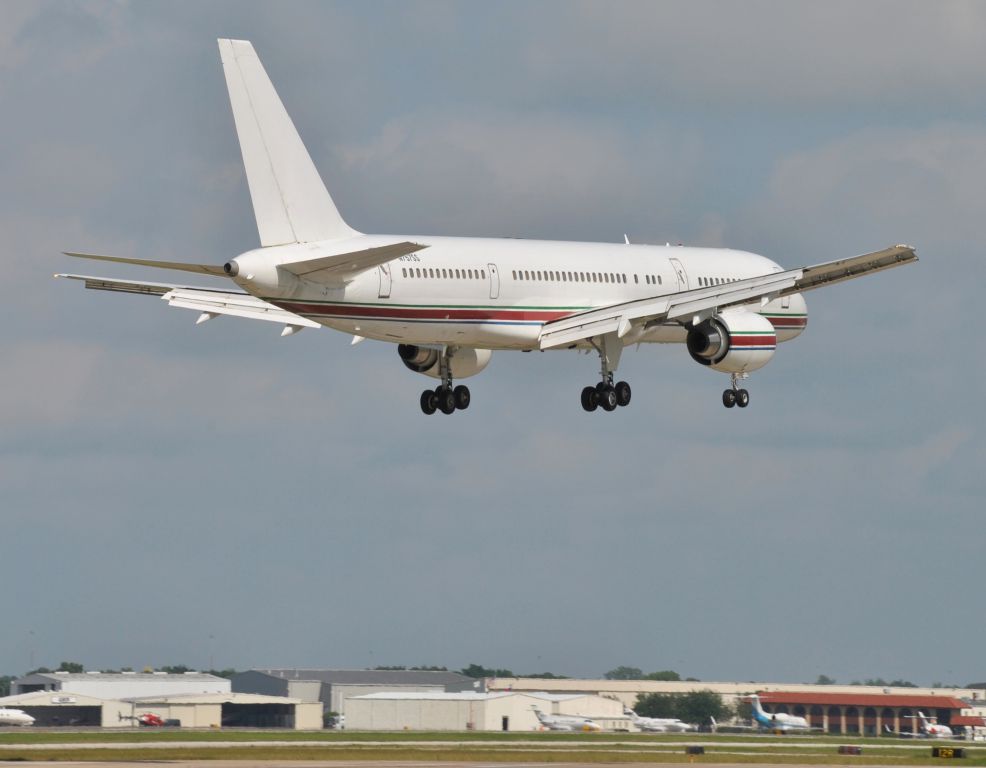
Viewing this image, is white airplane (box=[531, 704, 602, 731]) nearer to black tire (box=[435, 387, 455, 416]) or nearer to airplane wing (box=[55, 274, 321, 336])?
black tire (box=[435, 387, 455, 416])

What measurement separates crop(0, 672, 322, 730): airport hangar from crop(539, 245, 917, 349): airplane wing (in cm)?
7349

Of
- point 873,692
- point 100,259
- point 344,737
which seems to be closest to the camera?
point 100,259

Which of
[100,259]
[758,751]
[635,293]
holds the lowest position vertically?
[758,751]

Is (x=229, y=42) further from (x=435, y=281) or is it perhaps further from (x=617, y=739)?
(x=617, y=739)

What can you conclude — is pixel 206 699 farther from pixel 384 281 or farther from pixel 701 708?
pixel 384 281

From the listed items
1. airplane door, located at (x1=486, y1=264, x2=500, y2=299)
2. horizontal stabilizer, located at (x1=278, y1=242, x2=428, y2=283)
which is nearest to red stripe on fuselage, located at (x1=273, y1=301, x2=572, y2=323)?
airplane door, located at (x1=486, y1=264, x2=500, y2=299)

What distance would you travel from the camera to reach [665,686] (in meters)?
174

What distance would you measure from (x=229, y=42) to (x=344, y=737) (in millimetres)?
55485

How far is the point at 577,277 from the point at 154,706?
3144 inches

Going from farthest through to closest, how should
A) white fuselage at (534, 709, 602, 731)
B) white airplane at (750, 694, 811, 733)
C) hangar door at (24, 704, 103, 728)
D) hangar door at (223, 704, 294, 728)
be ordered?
1. white airplane at (750, 694, 811, 733)
2. hangar door at (223, 704, 294, 728)
3. white fuselage at (534, 709, 602, 731)
4. hangar door at (24, 704, 103, 728)

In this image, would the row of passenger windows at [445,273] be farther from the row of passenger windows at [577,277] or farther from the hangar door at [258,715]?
the hangar door at [258,715]

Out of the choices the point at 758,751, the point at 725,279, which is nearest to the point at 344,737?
the point at 758,751

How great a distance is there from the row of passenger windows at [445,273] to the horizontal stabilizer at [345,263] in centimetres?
251

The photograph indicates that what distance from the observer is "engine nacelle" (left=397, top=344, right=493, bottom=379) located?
65.4 m
